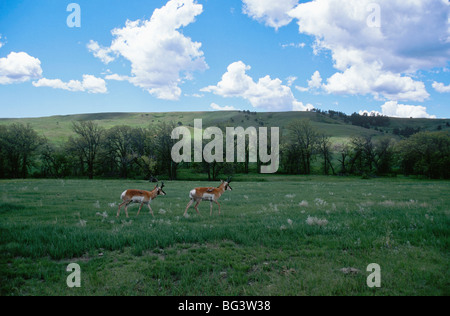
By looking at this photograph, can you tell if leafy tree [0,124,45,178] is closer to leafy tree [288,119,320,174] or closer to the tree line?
the tree line

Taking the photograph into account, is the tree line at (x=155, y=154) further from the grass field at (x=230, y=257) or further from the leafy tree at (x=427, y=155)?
the grass field at (x=230, y=257)

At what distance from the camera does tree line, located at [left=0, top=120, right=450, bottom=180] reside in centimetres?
6781

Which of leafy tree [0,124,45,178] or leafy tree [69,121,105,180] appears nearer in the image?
leafy tree [0,124,45,178]

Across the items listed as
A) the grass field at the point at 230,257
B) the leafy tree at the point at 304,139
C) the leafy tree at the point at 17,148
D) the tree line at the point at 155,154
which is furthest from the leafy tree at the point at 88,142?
the grass field at the point at 230,257

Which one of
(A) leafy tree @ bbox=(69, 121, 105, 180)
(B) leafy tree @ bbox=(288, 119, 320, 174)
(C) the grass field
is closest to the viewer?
(C) the grass field

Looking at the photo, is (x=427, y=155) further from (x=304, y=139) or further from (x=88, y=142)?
Answer: (x=88, y=142)

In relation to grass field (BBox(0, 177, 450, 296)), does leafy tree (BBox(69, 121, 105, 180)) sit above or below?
above

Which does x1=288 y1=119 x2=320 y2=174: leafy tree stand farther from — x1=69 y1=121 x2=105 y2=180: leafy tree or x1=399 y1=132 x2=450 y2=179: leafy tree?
x1=69 y1=121 x2=105 y2=180: leafy tree

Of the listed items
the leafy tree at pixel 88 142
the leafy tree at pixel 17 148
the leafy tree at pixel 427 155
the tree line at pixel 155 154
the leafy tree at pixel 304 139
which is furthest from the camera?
the leafy tree at pixel 304 139

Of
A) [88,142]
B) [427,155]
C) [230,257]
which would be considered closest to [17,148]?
[88,142]

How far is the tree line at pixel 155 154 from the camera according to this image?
6781 centimetres

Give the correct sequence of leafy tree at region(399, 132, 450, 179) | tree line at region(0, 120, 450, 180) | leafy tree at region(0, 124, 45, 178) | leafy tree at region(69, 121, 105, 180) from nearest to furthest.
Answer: leafy tree at region(0, 124, 45, 178)
tree line at region(0, 120, 450, 180)
leafy tree at region(69, 121, 105, 180)
leafy tree at region(399, 132, 450, 179)

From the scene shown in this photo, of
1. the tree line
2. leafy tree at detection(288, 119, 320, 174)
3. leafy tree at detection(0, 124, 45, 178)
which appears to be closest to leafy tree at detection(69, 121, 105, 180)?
the tree line

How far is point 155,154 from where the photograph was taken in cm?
7381
